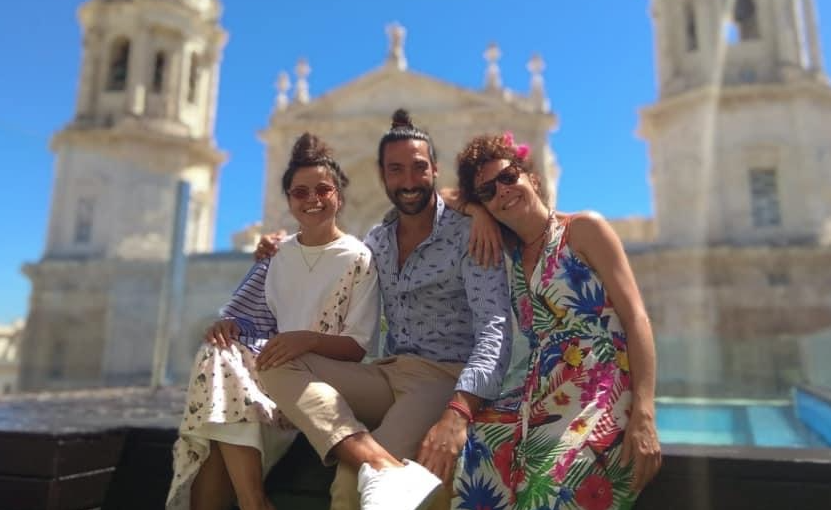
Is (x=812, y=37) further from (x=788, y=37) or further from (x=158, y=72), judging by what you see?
(x=158, y=72)

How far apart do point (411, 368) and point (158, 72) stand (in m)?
25.9

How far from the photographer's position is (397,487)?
6.86 feet

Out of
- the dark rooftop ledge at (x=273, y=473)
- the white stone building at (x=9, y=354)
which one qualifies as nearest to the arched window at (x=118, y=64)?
the white stone building at (x=9, y=354)

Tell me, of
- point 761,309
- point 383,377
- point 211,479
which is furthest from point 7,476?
point 761,309

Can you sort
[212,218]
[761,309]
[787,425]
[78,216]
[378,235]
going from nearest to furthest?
1. [378,235]
2. [787,425]
3. [761,309]
4. [78,216]
5. [212,218]

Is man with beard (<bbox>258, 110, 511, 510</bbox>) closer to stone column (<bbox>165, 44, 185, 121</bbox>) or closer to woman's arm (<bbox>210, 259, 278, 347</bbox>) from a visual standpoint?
woman's arm (<bbox>210, 259, 278, 347</bbox>)

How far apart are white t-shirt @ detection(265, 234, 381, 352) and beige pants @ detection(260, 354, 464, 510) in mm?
203

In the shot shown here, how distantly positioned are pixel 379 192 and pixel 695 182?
10.6 meters

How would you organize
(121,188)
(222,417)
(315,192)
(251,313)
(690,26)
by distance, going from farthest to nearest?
(121,188), (690,26), (251,313), (315,192), (222,417)

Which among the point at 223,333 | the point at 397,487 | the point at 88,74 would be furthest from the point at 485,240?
the point at 88,74

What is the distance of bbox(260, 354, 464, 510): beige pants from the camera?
7.77 feet

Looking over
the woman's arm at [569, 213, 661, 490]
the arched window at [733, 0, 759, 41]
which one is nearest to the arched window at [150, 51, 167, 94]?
the arched window at [733, 0, 759, 41]

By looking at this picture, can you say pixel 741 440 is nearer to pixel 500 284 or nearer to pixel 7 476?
pixel 500 284

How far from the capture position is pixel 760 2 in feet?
69.8
